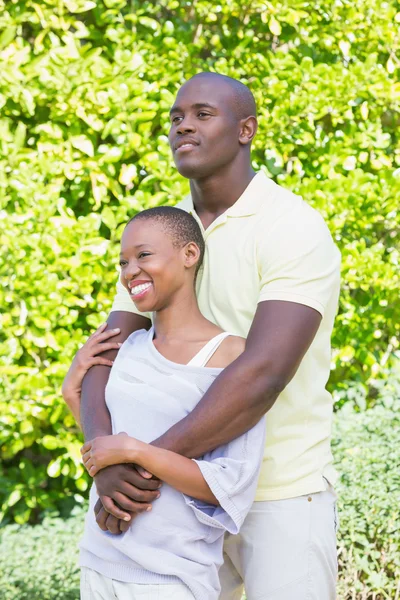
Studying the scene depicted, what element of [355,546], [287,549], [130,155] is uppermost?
[287,549]

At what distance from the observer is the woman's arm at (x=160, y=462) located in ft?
6.51

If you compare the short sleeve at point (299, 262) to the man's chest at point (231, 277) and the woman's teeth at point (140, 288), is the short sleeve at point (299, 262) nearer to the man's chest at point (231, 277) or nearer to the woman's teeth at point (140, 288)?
the man's chest at point (231, 277)

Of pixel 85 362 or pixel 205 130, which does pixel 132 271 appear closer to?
pixel 85 362

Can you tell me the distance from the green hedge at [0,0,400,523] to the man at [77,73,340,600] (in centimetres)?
193

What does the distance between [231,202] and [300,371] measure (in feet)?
1.60

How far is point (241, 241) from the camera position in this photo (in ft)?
7.51

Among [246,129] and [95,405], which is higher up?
[246,129]

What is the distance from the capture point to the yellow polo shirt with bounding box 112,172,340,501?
218cm

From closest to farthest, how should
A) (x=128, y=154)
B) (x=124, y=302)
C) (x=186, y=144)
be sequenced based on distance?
(x=186, y=144), (x=124, y=302), (x=128, y=154)

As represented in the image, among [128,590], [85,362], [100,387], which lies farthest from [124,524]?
[85,362]

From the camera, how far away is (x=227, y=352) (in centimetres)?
216

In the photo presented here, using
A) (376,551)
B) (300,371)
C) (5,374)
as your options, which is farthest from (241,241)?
(5,374)

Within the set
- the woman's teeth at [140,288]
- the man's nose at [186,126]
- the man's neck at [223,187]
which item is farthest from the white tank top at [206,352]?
the man's nose at [186,126]

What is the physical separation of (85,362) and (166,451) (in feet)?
1.54
